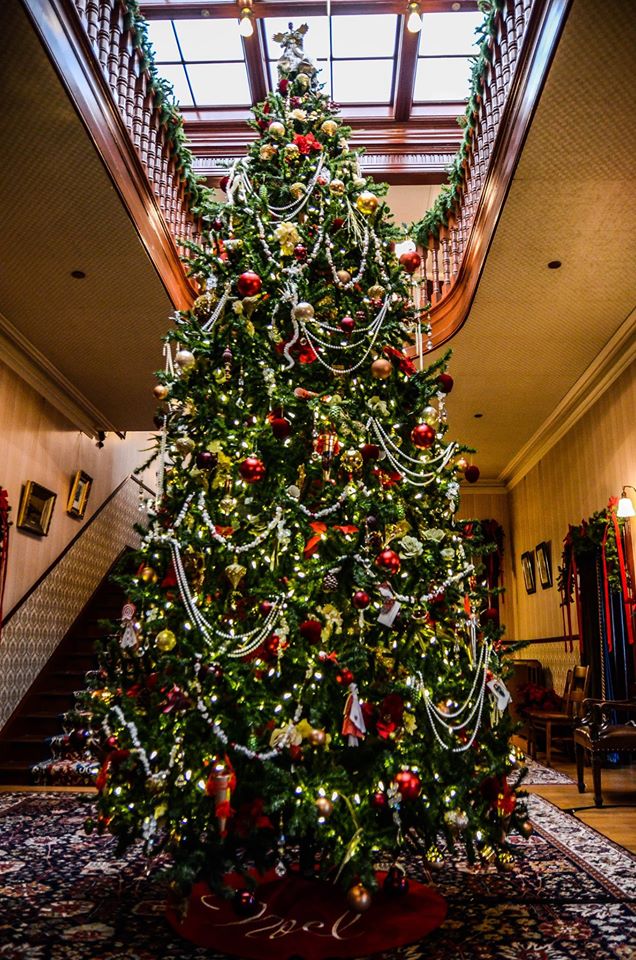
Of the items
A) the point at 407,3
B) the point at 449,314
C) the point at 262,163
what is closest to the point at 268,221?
the point at 262,163

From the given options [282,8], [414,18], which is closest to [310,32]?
[282,8]

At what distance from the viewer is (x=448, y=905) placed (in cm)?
268

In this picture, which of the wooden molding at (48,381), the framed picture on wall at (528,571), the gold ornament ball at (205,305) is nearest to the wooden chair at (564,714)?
the framed picture on wall at (528,571)

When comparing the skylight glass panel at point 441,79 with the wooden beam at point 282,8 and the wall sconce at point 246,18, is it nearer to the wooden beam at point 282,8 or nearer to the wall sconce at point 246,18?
the wooden beam at point 282,8

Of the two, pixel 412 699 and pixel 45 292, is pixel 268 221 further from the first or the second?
pixel 45 292

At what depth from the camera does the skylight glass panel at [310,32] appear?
21.6 ft

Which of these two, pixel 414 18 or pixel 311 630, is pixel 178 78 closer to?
pixel 414 18

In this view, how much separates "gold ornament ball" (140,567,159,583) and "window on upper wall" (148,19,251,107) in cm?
549

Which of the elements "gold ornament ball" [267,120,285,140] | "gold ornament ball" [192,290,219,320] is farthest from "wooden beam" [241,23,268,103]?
"gold ornament ball" [192,290,219,320]

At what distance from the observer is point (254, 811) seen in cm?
242

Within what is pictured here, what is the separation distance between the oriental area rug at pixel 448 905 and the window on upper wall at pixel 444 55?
6483 millimetres

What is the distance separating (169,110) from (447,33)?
3237 millimetres

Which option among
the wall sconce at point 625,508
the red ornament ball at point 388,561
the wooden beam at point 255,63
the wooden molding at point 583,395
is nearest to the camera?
the red ornament ball at point 388,561

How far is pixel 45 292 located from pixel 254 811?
453 centimetres
